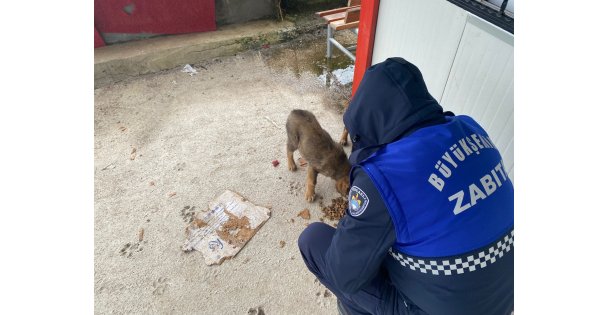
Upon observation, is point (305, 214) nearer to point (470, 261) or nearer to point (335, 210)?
point (335, 210)

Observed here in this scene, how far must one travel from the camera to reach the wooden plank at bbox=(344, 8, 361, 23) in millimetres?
5047

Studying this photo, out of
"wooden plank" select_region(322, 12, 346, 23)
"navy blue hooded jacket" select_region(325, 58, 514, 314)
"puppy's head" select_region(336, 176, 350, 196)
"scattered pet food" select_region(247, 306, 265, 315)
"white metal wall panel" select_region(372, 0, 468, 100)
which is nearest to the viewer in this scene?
"navy blue hooded jacket" select_region(325, 58, 514, 314)

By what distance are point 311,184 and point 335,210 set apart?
397 millimetres

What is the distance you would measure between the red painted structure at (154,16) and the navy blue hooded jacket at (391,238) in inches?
210

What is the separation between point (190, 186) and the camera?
12.7 feet

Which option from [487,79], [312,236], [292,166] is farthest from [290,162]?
[487,79]

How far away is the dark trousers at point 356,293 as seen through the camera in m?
1.93

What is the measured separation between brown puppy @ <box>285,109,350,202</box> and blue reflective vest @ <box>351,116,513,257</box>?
5.47 ft

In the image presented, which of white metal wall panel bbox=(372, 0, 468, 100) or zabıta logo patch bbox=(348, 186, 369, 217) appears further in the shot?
white metal wall panel bbox=(372, 0, 468, 100)

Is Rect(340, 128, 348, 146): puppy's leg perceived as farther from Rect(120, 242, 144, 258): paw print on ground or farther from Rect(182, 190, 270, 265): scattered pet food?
Rect(120, 242, 144, 258): paw print on ground

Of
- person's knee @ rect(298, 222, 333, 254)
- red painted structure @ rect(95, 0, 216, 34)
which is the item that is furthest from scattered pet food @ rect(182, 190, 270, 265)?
red painted structure @ rect(95, 0, 216, 34)

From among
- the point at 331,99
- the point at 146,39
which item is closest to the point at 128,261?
the point at 331,99

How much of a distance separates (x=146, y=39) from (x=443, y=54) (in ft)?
17.6

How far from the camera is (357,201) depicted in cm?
163
